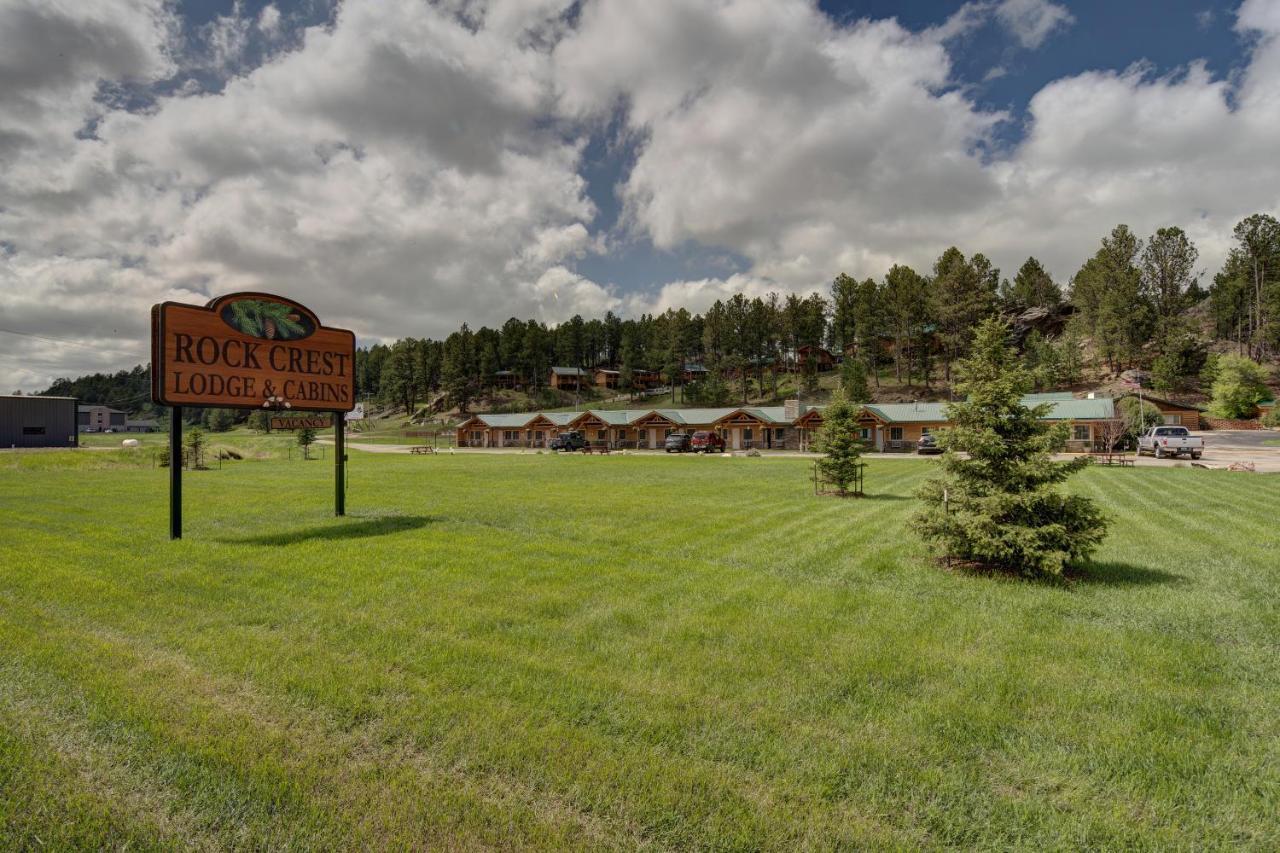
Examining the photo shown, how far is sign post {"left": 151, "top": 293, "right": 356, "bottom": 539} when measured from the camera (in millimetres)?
12008

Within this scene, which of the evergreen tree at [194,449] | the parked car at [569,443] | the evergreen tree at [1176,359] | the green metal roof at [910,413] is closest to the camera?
the evergreen tree at [194,449]

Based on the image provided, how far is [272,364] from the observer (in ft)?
45.0

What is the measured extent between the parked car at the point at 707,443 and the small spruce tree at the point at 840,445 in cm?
3594

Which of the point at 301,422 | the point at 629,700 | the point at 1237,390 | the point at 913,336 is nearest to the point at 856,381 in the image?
the point at 913,336

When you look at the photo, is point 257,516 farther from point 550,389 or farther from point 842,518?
point 550,389

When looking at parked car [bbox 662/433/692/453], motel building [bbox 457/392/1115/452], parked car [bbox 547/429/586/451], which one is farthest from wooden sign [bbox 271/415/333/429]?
parked car [bbox 547/429/586/451]

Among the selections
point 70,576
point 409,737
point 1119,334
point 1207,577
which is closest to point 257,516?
point 70,576

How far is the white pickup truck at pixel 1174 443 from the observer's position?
35875mm

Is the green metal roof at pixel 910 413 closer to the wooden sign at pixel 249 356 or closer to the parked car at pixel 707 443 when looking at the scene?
the parked car at pixel 707 443

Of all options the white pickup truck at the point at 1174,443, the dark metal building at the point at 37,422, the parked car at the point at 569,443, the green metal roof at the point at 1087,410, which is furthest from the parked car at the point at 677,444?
the dark metal building at the point at 37,422

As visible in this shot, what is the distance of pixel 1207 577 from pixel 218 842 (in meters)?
12.9

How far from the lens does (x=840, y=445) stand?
20891 millimetres

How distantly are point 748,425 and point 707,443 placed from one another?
8.99 meters

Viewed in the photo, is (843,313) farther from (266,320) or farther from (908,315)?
(266,320)
